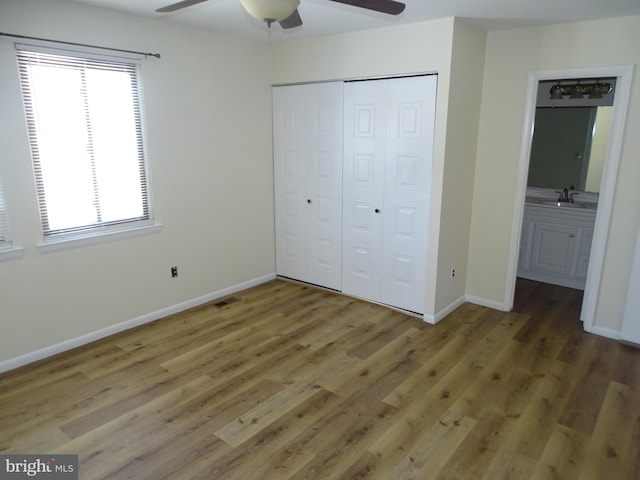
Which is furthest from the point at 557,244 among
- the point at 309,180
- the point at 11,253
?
the point at 11,253

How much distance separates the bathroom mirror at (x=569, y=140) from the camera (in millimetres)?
4504

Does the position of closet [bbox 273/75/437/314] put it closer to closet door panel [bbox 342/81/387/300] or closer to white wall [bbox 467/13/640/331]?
closet door panel [bbox 342/81/387/300]

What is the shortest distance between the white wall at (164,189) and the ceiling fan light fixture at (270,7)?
1.88m

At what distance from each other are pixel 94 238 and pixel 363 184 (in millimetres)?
2288

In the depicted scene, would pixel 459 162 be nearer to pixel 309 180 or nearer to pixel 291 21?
pixel 309 180

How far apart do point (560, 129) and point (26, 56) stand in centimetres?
495

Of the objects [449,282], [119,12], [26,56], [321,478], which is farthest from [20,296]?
[449,282]

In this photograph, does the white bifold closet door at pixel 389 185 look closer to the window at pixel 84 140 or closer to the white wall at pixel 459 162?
the white wall at pixel 459 162

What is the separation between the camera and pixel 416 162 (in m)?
3.64

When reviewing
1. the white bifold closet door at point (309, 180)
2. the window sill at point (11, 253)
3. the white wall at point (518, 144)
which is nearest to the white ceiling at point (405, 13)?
the white wall at point (518, 144)

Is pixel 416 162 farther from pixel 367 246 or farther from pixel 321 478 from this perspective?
pixel 321 478

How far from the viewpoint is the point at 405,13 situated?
10.3 ft

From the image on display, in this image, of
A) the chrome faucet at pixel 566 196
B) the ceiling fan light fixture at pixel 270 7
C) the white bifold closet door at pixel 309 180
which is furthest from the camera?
the chrome faucet at pixel 566 196

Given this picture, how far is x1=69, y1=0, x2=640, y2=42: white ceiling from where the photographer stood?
9.45ft
